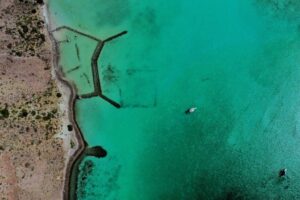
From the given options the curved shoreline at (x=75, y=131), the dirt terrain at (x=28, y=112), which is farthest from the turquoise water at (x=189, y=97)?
the dirt terrain at (x=28, y=112)

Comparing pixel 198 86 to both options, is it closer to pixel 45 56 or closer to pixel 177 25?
pixel 177 25

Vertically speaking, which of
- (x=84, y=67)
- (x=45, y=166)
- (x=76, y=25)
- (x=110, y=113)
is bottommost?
(x=45, y=166)

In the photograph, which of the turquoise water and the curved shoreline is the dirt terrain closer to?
the curved shoreline

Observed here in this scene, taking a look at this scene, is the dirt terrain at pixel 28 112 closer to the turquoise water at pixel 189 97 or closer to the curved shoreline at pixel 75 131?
the curved shoreline at pixel 75 131

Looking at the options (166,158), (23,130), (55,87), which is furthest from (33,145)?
(166,158)

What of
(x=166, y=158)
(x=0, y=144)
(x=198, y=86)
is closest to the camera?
(x=0, y=144)

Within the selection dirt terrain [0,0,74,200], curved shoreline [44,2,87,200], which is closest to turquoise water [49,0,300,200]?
curved shoreline [44,2,87,200]
